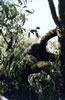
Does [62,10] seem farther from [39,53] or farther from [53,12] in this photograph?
[39,53]

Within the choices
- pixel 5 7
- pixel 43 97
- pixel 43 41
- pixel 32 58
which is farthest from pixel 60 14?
pixel 43 97

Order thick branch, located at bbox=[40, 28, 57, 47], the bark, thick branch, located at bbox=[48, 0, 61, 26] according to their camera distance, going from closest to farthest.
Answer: thick branch, located at bbox=[48, 0, 61, 26] < the bark < thick branch, located at bbox=[40, 28, 57, 47]

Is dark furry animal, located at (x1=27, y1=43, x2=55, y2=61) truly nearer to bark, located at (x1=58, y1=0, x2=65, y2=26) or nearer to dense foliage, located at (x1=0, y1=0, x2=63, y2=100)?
dense foliage, located at (x1=0, y1=0, x2=63, y2=100)

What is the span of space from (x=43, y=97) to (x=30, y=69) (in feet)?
37.2

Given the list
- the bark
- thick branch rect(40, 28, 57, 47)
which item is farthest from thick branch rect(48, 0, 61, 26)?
thick branch rect(40, 28, 57, 47)

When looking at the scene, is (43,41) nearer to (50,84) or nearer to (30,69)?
(30,69)

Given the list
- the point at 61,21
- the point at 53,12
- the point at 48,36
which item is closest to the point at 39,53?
the point at 48,36

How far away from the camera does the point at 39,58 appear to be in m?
13.9

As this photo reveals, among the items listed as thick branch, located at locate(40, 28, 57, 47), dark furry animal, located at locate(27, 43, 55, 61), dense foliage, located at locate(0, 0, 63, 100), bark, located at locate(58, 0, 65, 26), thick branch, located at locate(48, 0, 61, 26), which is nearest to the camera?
dense foliage, located at locate(0, 0, 63, 100)

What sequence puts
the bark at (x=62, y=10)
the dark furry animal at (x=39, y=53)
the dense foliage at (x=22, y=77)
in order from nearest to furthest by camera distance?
the dense foliage at (x=22, y=77) < the bark at (x=62, y=10) < the dark furry animal at (x=39, y=53)

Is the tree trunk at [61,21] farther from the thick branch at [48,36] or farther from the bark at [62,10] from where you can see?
the thick branch at [48,36]

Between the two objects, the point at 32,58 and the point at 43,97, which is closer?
the point at 32,58

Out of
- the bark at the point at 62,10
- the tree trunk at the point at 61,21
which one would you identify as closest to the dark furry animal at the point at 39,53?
the tree trunk at the point at 61,21

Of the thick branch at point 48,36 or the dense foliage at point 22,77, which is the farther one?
the thick branch at point 48,36
